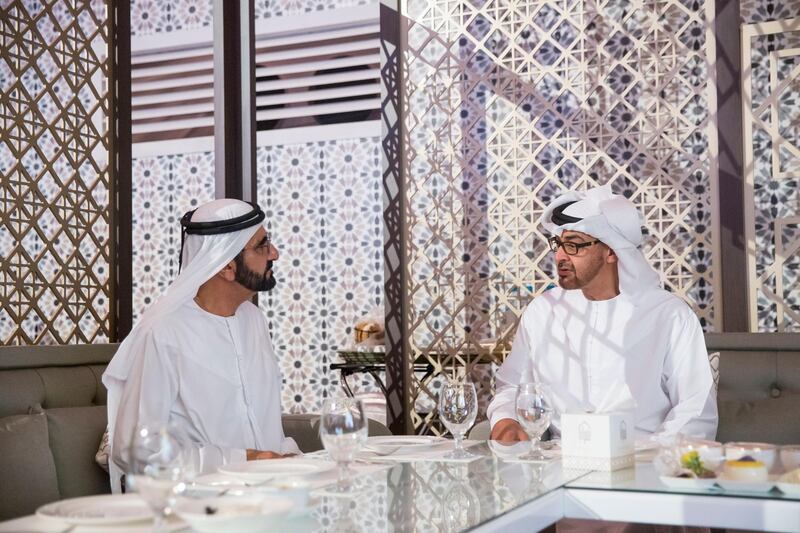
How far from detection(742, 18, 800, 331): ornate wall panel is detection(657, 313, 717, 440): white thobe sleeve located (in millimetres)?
890

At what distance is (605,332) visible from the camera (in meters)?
3.19

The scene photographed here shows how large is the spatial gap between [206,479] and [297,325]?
5742mm

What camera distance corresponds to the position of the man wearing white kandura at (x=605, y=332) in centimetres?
303

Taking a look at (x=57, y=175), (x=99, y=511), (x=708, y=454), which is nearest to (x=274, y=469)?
(x=99, y=511)

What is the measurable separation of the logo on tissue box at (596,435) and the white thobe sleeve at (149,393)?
100 cm

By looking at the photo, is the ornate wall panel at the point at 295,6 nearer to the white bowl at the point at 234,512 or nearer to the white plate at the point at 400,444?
the white plate at the point at 400,444

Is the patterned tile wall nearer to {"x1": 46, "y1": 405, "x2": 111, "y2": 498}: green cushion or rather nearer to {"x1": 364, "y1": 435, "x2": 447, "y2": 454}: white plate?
{"x1": 46, "y1": 405, "x2": 111, "y2": 498}: green cushion

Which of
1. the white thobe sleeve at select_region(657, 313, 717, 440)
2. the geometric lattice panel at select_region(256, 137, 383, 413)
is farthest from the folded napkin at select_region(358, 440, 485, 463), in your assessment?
the geometric lattice panel at select_region(256, 137, 383, 413)

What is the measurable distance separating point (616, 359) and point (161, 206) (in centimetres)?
546

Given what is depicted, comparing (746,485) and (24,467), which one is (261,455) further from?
(746,485)

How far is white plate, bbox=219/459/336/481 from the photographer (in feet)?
5.65

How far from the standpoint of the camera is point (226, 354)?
2.93 meters

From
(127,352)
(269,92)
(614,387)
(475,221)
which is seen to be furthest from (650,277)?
(269,92)

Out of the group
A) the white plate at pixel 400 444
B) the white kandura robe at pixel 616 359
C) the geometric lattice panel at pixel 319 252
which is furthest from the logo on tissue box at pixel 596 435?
the geometric lattice panel at pixel 319 252
